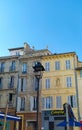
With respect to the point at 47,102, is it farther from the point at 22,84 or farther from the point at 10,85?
the point at 10,85

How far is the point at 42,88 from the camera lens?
35.8m

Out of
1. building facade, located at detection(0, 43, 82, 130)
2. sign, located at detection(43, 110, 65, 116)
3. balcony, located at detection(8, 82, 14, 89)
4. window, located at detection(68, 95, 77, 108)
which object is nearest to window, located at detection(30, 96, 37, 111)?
building facade, located at detection(0, 43, 82, 130)

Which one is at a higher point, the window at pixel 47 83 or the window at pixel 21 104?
the window at pixel 47 83

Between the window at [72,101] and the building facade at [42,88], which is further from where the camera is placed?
the building facade at [42,88]

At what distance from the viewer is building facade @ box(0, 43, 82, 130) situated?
33.3 metres

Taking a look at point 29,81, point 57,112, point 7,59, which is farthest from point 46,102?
point 7,59

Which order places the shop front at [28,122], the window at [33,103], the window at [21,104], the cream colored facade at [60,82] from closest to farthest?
the cream colored facade at [60,82] → the shop front at [28,122] → the window at [33,103] → the window at [21,104]

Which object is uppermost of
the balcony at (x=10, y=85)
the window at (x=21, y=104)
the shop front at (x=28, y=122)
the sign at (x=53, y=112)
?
the balcony at (x=10, y=85)

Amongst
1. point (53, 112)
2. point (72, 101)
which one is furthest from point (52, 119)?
point (72, 101)

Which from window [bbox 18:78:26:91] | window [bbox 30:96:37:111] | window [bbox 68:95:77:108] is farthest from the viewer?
window [bbox 18:78:26:91]

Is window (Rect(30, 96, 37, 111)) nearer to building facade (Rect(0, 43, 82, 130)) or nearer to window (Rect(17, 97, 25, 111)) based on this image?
building facade (Rect(0, 43, 82, 130))

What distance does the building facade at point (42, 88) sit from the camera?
3331 cm

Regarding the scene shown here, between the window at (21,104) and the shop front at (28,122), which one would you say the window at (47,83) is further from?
the shop front at (28,122)

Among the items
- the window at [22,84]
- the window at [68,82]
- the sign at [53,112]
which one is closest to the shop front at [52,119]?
the sign at [53,112]
